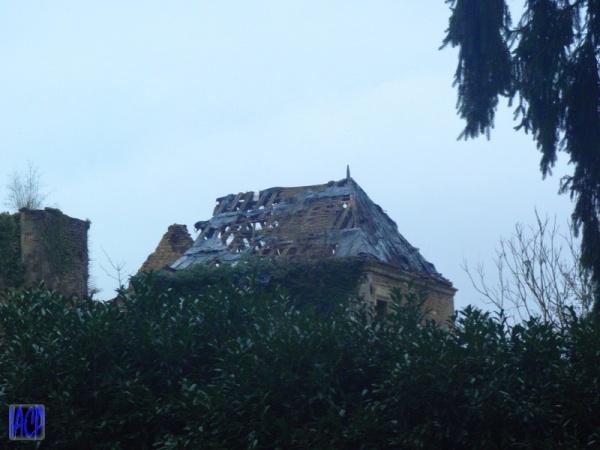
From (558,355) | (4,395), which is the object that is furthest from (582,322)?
(4,395)

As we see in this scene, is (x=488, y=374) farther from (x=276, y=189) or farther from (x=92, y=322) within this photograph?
(x=276, y=189)

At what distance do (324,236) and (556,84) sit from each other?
1088 centimetres

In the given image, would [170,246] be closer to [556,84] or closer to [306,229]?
[306,229]

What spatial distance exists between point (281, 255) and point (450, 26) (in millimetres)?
10031

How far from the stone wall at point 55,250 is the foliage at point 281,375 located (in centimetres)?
1100

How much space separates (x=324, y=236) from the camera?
23734 mm

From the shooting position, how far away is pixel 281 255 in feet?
76.9

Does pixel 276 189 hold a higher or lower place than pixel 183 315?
higher

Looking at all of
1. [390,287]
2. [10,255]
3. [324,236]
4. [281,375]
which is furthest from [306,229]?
[281,375]

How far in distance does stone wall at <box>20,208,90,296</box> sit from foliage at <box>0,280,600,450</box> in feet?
36.1

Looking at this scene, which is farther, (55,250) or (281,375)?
(55,250)

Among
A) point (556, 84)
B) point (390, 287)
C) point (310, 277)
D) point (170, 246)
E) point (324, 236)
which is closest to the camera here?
point (556, 84)

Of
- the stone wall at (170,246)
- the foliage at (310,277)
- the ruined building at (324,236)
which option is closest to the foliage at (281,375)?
the foliage at (310,277)

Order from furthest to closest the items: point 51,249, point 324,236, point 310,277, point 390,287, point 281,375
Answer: point 51,249 → point 324,236 → point 310,277 → point 390,287 → point 281,375
